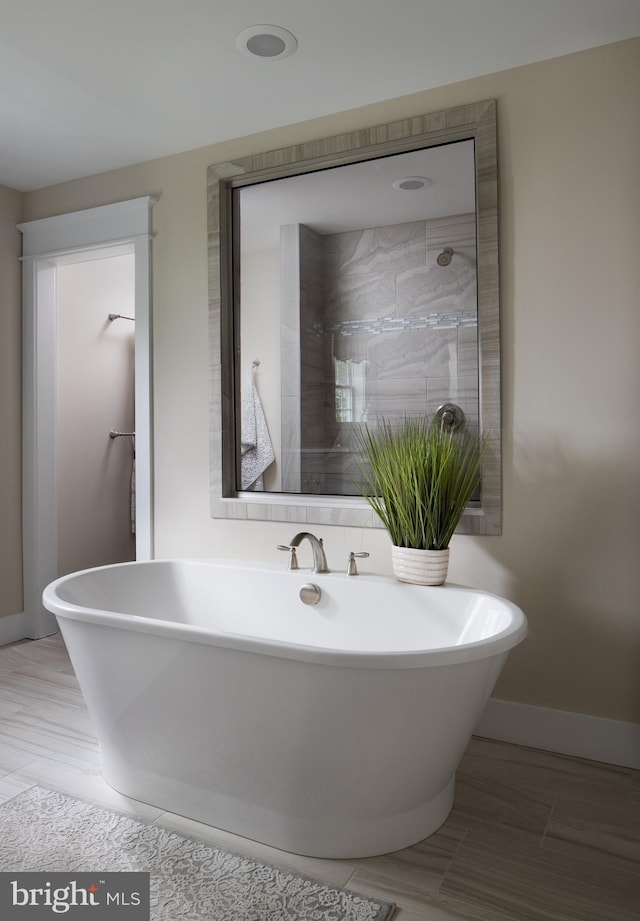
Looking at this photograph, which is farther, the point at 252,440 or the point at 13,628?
the point at 13,628

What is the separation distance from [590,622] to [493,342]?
1065 mm

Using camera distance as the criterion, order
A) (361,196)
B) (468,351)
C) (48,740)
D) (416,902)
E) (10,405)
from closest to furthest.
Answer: (416,902)
(48,740)
(468,351)
(361,196)
(10,405)

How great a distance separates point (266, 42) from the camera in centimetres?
230

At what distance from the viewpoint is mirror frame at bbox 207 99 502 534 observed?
98.6 inches

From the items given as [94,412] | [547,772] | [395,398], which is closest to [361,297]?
[395,398]

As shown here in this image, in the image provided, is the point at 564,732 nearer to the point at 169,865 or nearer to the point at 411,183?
the point at 169,865

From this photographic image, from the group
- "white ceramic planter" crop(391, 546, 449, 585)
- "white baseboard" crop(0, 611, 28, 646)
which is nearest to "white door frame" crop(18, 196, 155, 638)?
"white baseboard" crop(0, 611, 28, 646)

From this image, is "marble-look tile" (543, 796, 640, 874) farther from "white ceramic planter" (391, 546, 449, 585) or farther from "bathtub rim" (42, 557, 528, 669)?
"white ceramic planter" (391, 546, 449, 585)

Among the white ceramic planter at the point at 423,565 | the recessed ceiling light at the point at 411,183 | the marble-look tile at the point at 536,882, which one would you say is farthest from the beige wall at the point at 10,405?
the marble-look tile at the point at 536,882

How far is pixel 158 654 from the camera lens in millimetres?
1869

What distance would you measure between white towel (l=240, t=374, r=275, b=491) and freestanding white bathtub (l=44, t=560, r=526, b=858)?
1.09m

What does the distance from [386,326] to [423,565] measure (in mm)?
1018

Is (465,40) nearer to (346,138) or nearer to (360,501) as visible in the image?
(346,138)

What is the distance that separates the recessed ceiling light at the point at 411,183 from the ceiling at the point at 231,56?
12.8 inches
